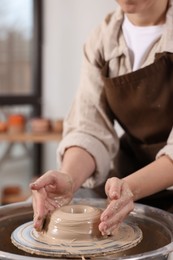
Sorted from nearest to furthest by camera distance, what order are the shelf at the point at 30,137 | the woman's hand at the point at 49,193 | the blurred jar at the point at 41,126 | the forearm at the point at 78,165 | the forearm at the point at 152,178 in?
the woman's hand at the point at 49,193 < the forearm at the point at 152,178 < the forearm at the point at 78,165 < the shelf at the point at 30,137 < the blurred jar at the point at 41,126

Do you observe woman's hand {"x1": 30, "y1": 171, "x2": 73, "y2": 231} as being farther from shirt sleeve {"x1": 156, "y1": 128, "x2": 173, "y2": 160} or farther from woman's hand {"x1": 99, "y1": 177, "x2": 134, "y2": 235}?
shirt sleeve {"x1": 156, "y1": 128, "x2": 173, "y2": 160}

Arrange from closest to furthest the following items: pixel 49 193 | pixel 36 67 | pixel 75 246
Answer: pixel 75 246 → pixel 49 193 → pixel 36 67

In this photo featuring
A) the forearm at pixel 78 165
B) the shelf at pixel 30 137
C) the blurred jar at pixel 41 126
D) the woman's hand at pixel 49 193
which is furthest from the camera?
the blurred jar at pixel 41 126

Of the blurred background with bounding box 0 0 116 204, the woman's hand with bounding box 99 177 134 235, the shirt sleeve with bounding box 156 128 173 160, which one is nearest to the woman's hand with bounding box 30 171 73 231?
the woman's hand with bounding box 99 177 134 235

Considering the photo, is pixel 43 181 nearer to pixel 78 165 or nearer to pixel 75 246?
pixel 75 246

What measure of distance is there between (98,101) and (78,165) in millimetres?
219

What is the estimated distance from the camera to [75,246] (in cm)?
89

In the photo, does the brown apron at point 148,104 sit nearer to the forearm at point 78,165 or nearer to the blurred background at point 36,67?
the forearm at point 78,165

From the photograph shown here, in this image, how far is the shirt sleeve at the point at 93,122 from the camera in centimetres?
134

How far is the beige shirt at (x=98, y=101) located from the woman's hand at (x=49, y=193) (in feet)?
0.82

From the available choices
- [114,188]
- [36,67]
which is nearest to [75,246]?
[114,188]

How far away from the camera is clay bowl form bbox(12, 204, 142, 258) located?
0.88 metres

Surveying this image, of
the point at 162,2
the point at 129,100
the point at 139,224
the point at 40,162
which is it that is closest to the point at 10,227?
the point at 139,224

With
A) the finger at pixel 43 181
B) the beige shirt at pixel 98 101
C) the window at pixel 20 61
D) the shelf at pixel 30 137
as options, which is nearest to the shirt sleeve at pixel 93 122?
the beige shirt at pixel 98 101
